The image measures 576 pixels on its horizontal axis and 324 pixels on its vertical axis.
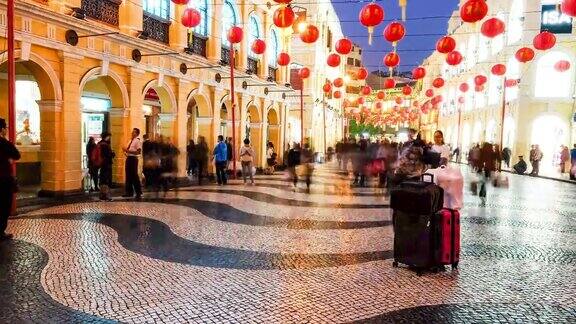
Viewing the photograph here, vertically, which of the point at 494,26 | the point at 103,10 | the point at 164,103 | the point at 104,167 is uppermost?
the point at 103,10

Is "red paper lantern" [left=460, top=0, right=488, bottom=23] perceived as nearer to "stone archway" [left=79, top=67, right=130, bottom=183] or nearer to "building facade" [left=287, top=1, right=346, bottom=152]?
"stone archway" [left=79, top=67, right=130, bottom=183]

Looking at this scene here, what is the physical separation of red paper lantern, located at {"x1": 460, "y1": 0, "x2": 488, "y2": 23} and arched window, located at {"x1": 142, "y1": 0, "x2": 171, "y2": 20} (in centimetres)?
1087

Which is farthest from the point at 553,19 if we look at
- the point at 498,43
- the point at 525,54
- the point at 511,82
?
the point at 525,54

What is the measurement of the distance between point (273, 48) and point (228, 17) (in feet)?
20.4

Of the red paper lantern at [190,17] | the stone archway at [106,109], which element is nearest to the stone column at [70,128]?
the stone archway at [106,109]

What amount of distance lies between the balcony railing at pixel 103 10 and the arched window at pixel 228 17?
24.2 feet

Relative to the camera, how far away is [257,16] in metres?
25.5

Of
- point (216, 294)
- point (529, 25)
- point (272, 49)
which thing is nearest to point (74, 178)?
point (216, 294)

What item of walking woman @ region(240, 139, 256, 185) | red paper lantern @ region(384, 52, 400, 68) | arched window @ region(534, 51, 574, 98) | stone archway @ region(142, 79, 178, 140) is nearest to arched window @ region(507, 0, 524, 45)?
arched window @ region(534, 51, 574, 98)

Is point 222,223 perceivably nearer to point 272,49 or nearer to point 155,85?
point 155,85

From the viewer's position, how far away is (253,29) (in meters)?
25.5

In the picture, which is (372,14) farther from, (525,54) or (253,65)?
(253,65)

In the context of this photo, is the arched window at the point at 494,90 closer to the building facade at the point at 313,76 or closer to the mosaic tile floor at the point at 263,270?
the building facade at the point at 313,76

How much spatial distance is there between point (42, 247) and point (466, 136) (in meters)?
47.2
